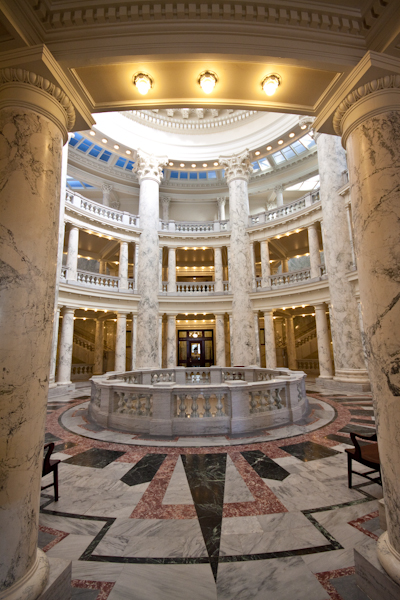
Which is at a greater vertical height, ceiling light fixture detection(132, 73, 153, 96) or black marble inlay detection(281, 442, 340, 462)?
ceiling light fixture detection(132, 73, 153, 96)

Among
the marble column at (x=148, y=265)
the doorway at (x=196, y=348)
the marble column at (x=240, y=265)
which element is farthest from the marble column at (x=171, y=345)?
the doorway at (x=196, y=348)

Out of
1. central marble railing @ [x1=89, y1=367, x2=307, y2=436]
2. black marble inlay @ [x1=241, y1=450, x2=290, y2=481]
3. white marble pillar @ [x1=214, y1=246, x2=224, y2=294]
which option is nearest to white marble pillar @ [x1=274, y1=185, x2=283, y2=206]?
white marble pillar @ [x1=214, y1=246, x2=224, y2=294]

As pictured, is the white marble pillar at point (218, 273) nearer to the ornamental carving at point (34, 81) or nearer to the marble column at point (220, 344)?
the marble column at point (220, 344)

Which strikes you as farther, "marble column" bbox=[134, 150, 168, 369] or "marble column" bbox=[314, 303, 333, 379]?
"marble column" bbox=[134, 150, 168, 369]

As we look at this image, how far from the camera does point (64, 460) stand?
15.3 ft

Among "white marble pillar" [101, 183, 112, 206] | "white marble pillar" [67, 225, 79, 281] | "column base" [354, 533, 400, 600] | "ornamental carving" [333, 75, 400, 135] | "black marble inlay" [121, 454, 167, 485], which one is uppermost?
"white marble pillar" [101, 183, 112, 206]

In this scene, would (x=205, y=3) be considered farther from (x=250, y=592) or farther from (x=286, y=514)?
(x=286, y=514)

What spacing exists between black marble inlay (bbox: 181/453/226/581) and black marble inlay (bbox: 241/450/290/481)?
1.43ft

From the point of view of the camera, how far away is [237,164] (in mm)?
17984

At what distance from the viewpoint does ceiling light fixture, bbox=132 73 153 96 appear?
2.62 meters

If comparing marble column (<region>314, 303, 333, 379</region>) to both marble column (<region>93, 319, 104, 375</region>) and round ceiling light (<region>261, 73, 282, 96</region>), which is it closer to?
round ceiling light (<region>261, 73, 282, 96</region>)

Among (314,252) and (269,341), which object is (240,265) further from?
(269,341)

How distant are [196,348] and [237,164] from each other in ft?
44.1

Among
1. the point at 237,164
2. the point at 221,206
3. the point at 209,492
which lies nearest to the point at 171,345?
the point at 221,206
